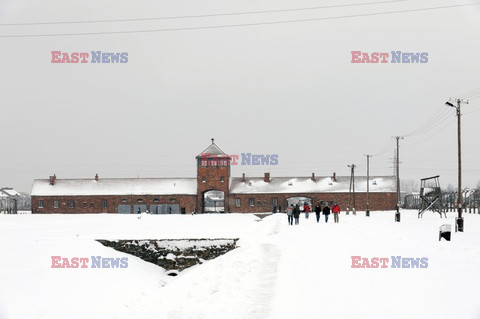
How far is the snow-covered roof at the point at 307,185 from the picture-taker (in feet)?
258

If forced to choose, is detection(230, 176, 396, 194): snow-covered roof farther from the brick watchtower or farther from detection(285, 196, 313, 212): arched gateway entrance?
the brick watchtower

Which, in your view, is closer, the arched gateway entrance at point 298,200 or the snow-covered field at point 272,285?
the snow-covered field at point 272,285

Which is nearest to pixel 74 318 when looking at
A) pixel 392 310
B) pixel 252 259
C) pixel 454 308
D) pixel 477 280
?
pixel 252 259

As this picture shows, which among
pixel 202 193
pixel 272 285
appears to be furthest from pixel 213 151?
pixel 272 285

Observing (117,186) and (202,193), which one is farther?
(117,186)

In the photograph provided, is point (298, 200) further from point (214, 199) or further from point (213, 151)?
point (214, 199)

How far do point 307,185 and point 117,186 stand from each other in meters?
28.2

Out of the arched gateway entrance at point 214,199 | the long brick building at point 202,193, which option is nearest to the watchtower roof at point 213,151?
the long brick building at point 202,193

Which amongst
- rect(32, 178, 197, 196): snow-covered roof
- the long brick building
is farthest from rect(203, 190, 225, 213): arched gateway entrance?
the long brick building

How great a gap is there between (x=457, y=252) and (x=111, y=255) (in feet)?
42.7

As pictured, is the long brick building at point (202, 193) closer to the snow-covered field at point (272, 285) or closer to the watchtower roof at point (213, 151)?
the watchtower roof at point (213, 151)

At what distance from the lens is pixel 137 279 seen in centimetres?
1842

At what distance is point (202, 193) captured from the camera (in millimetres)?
77938

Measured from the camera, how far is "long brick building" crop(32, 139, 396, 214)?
254 ft
